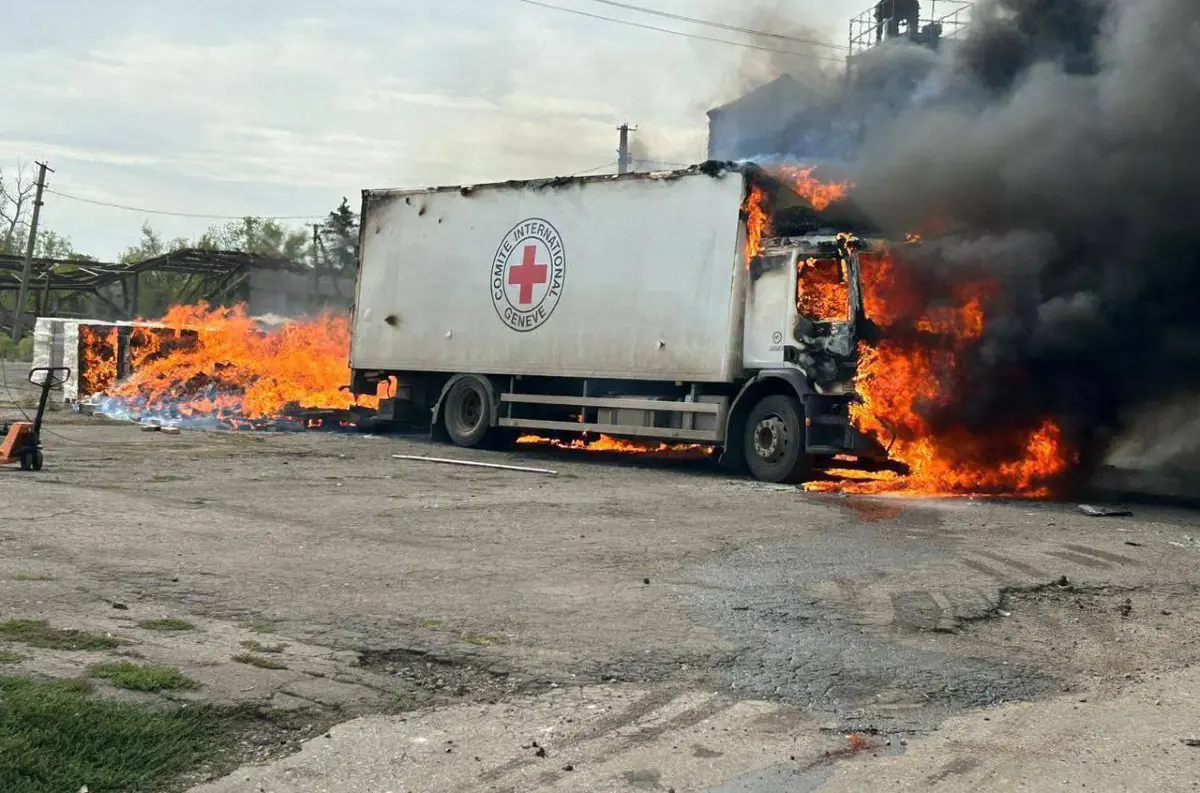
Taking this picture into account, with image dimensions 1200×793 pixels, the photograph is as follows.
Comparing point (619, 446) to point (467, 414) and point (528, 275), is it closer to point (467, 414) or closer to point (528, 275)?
point (467, 414)

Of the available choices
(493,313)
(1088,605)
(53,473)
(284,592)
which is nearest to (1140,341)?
(1088,605)

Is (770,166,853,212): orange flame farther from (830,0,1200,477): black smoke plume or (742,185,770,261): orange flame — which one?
(830,0,1200,477): black smoke plume

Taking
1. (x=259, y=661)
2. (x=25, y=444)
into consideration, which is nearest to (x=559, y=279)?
(x=25, y=444)

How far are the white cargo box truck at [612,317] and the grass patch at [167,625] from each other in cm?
816

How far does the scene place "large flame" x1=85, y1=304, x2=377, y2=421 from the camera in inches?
783

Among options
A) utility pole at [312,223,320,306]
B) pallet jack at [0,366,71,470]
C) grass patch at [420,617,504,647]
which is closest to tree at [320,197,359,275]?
utility pole at [312,223,320,306]

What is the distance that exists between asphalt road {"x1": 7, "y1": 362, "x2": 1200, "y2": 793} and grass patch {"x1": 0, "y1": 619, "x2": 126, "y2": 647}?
144 millimetres

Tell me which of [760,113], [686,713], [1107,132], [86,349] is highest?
[760,113]

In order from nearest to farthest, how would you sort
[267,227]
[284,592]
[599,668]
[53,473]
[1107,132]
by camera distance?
[599,668] < [284,592] < [53,473] < [1107,132] < [267,227]

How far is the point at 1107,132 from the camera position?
38.9 feet

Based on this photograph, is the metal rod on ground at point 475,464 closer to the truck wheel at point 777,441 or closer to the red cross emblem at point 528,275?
the truck wheel at point 777,441

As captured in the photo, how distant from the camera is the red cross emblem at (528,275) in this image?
1568 centimetres

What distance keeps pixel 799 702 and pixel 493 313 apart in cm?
1215

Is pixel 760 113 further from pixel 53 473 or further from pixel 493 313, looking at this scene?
pixel 53 473
